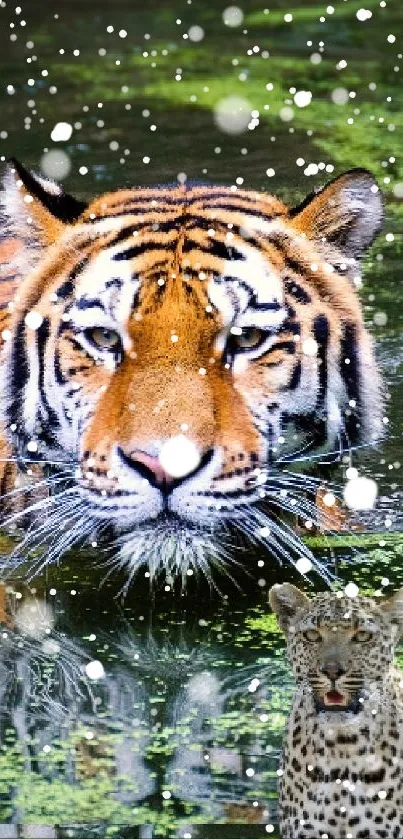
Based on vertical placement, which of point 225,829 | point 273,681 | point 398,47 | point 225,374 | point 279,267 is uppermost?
point 398,47

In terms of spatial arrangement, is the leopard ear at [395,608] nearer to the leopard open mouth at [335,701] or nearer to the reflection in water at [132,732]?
the leopard open mouth at [335,701]

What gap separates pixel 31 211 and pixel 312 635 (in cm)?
227

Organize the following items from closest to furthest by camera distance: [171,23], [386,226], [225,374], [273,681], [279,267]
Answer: [273,681] → [225,374] → [279,267] → [386,226] → [171,23]

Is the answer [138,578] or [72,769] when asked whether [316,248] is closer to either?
[138,578]

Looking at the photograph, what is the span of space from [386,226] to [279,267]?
314 centimetres

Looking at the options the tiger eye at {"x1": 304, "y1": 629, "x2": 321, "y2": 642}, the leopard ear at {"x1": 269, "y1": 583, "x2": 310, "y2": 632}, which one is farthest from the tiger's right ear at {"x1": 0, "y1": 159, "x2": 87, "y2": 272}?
the tiger eye at {"x1": 304, "y1": 629, "x2": 321, "y2": 642}

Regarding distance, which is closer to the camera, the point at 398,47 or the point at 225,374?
the point at 225,374

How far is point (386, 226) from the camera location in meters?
8.73

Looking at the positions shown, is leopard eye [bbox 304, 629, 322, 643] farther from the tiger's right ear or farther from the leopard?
the tiger's right ear

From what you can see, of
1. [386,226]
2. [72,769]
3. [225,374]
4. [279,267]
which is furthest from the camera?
[386,226]

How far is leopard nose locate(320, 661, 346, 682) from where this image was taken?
12.3 feet

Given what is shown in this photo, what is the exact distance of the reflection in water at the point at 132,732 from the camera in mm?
4121

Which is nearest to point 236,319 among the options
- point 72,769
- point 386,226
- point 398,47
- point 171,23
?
point 72,769

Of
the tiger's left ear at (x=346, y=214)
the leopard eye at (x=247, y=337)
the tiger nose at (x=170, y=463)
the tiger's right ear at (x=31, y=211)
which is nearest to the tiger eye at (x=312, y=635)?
the tiger nose at (x=170, y=463)
